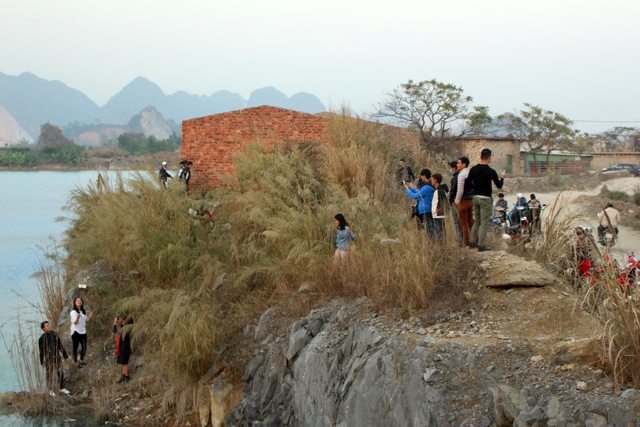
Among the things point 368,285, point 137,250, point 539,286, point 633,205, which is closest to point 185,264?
point 137,250

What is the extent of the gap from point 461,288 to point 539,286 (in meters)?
0.98

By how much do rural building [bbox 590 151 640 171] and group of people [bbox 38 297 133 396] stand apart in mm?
40921

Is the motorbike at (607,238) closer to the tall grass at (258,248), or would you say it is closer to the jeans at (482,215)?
the jeans at (482,215)

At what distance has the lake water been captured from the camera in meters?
15.2

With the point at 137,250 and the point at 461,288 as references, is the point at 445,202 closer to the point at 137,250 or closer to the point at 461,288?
the point at 461,288

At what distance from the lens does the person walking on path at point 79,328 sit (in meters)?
11.4

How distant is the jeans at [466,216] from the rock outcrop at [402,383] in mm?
2118

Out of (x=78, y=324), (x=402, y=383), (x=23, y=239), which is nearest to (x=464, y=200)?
(x=402, y=383)

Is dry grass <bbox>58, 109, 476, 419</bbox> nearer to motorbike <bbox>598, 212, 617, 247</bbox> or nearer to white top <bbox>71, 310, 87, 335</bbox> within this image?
white top <bbox>71, 310, 87, 335</bbox>

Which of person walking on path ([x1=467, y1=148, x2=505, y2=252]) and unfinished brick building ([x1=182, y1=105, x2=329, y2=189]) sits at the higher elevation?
unfinished brick building ([x1=182, y1=105, x2=329, y2=189])

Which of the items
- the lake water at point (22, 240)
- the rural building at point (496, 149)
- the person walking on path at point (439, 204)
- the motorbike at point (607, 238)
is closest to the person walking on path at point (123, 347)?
the lake water at point (22, 240)

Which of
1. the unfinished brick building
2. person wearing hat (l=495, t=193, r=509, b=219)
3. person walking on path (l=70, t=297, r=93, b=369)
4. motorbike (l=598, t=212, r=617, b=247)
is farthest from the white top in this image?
person wearing hat (l=495, t=193, r=509, b=219)

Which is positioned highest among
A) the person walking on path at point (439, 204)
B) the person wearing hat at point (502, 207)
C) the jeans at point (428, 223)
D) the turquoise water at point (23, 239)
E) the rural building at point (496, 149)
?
the rural building at point (496, 149)

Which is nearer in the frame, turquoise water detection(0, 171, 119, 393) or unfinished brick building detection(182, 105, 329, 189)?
turquoise water detection(0, 171, 119, 393)
